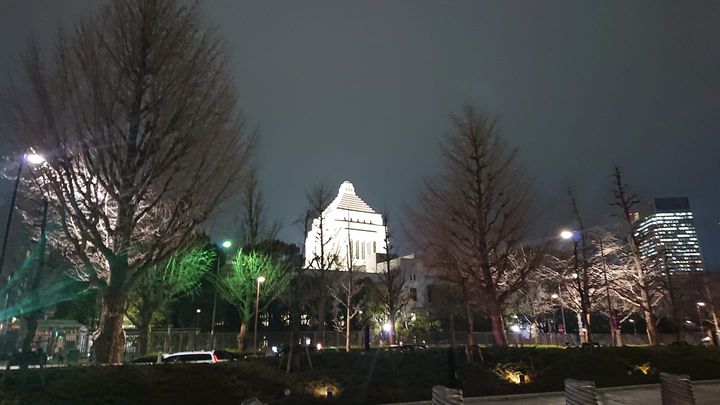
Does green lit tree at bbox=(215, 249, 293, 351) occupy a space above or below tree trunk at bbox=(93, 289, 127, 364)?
above

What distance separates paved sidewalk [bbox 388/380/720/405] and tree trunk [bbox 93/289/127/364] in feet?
28.2

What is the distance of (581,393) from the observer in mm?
10188

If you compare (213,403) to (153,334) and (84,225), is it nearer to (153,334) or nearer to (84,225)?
(84,225)

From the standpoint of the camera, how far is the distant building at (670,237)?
103ft

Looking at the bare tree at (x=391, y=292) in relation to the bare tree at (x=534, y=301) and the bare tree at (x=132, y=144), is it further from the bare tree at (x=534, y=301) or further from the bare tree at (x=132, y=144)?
the bare tree at (x=132, y=144)

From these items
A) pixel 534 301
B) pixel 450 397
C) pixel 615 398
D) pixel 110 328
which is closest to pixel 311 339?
pixel 534 301

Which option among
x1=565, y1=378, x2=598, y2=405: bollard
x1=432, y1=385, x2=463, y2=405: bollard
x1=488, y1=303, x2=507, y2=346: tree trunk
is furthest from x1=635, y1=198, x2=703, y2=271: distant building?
x1=432, y1=385, x2=463, y2=405: bollard

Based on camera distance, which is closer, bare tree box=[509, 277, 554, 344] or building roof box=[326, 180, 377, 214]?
bare tree box=[509, 277, 554, 344]

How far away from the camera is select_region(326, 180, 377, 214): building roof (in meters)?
110

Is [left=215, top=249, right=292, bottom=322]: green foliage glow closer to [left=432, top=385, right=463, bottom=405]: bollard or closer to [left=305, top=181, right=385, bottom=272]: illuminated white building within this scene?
[left=432, top=385, right=463, bottom=405]: bollard

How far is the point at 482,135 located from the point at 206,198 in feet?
49.9

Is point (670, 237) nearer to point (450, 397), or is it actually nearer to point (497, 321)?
point (497, 321)

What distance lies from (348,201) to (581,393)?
336 feet

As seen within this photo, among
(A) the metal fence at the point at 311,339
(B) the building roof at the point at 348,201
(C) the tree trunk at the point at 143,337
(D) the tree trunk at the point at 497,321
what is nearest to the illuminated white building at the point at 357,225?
(B) the building roof at the point at 348,201
